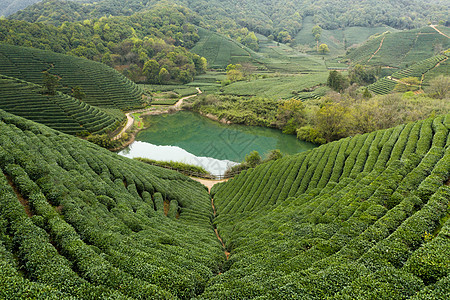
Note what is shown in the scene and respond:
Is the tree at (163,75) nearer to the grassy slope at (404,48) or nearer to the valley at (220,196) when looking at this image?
the valley at (220,196)

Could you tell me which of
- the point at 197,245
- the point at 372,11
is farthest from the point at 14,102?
the point at 372,11

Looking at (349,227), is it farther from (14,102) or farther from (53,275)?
(14,102)

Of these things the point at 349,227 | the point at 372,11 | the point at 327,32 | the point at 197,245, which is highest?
the point at 372,11

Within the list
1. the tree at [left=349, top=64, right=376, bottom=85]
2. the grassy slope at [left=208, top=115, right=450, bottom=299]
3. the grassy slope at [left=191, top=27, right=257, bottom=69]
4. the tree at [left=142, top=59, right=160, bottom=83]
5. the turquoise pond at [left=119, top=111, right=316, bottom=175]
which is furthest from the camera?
the grassy slope at [left=191, top=27, right=257, bottom=69]

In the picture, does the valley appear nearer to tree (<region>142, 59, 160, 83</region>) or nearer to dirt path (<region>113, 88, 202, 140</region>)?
dirt path (<region>113, 88, 202, 140</region>)

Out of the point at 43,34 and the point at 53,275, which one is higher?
the point at 43,34

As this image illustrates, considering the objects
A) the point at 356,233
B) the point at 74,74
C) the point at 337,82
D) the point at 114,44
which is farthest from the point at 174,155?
the point at 114,44

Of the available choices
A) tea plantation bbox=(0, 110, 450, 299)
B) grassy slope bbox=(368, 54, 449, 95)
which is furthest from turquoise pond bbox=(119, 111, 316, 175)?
grassy slope bbox=(368, 54, 449, 95)
